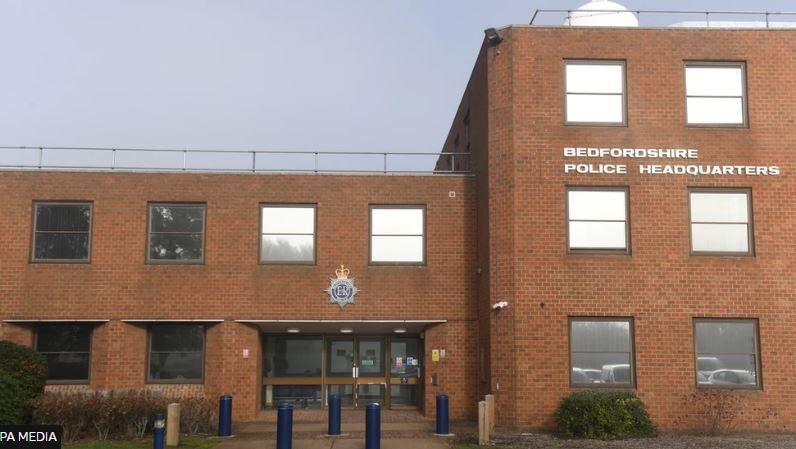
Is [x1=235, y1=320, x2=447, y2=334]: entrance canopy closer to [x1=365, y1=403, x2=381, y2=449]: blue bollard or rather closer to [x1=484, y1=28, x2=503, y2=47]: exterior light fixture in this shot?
[x1=365, y1=403, x2=381, y2=449]: blue bollard

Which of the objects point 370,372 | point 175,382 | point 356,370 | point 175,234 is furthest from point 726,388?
point 175,234

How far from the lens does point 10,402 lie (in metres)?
16.0

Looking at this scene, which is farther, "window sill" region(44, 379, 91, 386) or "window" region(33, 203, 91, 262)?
Answer: "window" region(33, 203, 91, 262)

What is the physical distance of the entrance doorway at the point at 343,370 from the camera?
879 inches

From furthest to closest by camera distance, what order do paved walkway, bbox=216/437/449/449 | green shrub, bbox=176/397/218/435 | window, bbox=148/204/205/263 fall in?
window, bbox=148/204/205/263
green shrub, bbox=176/397/218/435
paved walkway, bbox=216/437/449/449

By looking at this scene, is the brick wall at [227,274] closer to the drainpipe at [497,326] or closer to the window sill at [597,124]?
the drainpipe at [497,326]

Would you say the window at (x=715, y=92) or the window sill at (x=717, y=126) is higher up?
the window at (x=715, y=92)

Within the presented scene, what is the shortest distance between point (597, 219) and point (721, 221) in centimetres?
282

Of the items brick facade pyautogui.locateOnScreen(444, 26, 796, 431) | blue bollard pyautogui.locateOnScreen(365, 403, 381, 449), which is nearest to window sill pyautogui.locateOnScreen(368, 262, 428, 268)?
brick facade pyautogui.locateOnScreen(444, 26, 796, 431)

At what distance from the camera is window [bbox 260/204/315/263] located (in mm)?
21484

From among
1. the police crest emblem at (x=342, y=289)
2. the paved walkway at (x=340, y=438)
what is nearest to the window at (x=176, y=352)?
the paved walkway at (x=340, y=438)

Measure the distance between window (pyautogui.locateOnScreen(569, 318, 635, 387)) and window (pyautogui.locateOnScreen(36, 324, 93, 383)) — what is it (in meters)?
11.6

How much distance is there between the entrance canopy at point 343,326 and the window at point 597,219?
402cm

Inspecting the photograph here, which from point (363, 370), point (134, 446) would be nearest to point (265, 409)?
point (363, 370)
